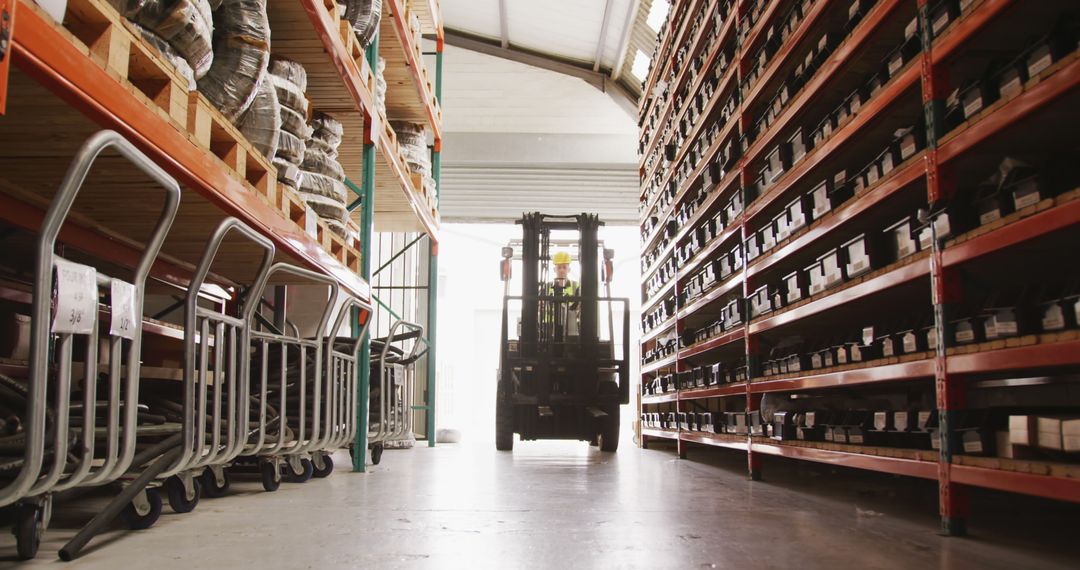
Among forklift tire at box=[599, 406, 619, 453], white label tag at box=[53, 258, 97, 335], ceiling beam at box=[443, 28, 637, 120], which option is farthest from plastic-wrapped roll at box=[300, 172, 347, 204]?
ceiling beam at box=[443, 28, 637, 120]

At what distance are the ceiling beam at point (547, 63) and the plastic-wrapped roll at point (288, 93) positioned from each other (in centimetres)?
1168

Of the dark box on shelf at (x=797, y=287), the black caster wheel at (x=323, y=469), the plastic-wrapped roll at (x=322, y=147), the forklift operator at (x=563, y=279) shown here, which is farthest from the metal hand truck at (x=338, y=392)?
the forklift operator at (x=563, y=279)

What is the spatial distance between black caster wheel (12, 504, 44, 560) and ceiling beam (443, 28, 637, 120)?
14354 mm

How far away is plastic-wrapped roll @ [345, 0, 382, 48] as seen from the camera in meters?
6.25

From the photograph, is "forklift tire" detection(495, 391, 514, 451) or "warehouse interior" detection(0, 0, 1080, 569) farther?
"forklift tire" detection(495, 391, 514, 451)

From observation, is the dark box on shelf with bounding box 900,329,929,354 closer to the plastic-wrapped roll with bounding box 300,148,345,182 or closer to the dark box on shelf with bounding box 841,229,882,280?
the dark box on shelf with bounding box 841,229,882,280

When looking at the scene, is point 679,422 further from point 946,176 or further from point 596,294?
point 946,176

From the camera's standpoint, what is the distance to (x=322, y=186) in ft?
18.2

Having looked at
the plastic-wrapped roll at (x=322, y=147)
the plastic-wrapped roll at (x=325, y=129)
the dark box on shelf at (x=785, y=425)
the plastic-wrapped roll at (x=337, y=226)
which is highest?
the plastic-wrapped roll at (x=325, y=129)

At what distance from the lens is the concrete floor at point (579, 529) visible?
2.78m

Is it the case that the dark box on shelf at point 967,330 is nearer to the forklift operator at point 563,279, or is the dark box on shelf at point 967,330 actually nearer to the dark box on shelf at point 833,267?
the dark box on shelf at point 833,267

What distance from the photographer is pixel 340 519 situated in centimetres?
368

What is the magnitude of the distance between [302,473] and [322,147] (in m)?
2.35

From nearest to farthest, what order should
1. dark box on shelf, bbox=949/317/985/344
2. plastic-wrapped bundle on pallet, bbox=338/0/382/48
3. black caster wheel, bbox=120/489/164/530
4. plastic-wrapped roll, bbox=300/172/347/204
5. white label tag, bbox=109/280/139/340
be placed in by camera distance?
white label tag, bbox=109/280/139/340 → dark box on shelf, bbox=949/317/985/344 → black caster wheel, bbox=120/489/164/530 → plastic-wrapped roll, bbox=300/172/347/204 → plastic-wrapped bundle on pallet, bbox=338/0/382/48
